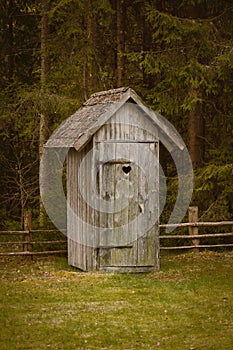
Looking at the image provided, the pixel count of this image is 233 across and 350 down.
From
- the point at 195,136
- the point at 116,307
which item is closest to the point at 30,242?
the point at 116,307

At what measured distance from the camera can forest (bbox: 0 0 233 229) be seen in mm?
18594

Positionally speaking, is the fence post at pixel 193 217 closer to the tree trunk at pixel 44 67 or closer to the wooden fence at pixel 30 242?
the wooden fence at pixel 30 242

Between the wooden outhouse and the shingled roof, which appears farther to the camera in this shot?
the wooden outhouse

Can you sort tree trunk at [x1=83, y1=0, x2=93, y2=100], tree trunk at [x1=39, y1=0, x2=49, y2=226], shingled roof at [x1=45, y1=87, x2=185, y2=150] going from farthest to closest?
tree trunk at [x1=39, y1=0, x2=49, y2=226] < tree trunk at [x1=83, y1=0, x2=93, y2=100] < shingled roof at [x1=45, y1=87, x2=185, y2=150]

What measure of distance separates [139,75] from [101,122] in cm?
906

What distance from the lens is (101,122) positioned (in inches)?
573

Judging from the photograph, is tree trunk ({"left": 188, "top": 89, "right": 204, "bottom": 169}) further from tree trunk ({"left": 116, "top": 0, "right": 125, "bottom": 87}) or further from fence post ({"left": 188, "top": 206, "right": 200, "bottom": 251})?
fence post ({"left": 188, "top": 206, "right": 200, "bottom": 251})

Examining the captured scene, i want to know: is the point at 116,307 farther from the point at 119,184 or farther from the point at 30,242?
the point at 30,242

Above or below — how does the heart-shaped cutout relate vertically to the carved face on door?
above


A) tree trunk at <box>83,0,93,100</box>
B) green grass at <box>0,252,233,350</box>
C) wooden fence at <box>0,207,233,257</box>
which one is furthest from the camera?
tree trunk at <box>83,0,93,100</box>

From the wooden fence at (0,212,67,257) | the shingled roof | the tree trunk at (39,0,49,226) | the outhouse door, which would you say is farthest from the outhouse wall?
the tree trunk at (39,0,49,226)

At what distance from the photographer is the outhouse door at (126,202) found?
14703mm

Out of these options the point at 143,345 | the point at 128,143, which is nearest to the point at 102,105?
the point at 128,143

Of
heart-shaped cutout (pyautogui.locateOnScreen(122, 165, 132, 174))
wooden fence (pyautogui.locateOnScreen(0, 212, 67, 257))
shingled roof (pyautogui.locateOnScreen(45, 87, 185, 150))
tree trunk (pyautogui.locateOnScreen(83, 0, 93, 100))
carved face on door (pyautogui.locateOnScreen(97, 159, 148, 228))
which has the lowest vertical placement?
wooden fence (pyautogui.locateOnScreen(0, 212, 67, 257))
